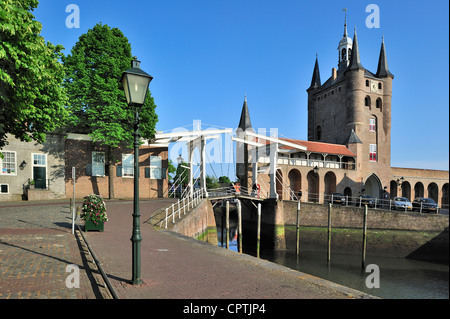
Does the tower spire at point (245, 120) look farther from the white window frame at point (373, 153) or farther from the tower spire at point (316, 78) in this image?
the white window frame at point (373, 153)

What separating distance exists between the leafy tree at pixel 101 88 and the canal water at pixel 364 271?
45.7 feet

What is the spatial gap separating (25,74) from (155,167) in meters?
20.5

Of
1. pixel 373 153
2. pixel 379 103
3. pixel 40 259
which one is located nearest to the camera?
pixel 40 259

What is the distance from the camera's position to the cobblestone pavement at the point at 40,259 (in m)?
5.91

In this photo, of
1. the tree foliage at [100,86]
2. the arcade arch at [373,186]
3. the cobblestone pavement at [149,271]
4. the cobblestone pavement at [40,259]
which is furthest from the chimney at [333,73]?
the cobblestone pavement at [40,259]

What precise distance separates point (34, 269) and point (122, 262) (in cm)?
196

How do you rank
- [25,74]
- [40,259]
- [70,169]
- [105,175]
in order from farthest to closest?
[105,175] → [70,169] → [25,74] → [40,259]

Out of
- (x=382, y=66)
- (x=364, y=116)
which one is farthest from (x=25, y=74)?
(x=382, y=66)

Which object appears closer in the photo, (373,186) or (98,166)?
(98,166)

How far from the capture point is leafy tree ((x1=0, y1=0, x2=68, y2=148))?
291 inches

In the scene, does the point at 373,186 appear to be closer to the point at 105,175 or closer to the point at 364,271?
the point at 364,271

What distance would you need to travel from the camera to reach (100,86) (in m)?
23.7

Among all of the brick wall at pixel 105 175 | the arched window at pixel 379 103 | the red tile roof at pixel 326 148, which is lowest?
the brick wall at pixel 105 175
